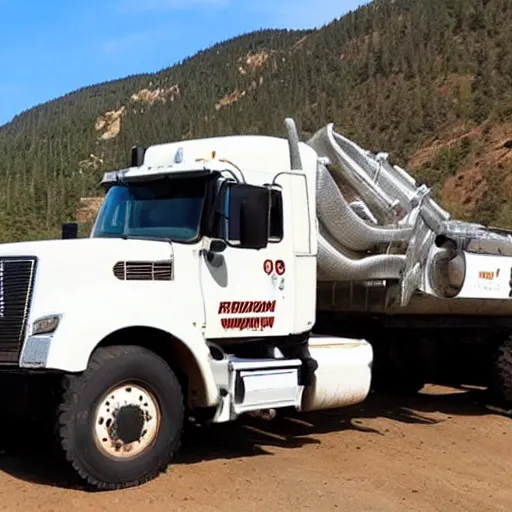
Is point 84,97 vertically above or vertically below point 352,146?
above

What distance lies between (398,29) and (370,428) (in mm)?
52828

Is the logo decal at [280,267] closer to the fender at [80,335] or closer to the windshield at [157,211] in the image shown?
the windshield at [157,211]

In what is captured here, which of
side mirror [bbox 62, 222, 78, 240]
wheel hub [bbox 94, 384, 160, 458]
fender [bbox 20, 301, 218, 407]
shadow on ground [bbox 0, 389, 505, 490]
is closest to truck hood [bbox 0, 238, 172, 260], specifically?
fender [bbox 20, 301, 218, 407]

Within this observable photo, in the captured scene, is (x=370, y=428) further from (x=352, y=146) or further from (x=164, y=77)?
(x=164, y=77)

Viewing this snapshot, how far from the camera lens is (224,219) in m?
7.13

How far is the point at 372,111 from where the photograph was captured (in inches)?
1961

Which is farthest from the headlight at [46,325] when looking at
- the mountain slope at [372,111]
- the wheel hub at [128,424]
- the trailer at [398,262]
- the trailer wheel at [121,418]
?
the mountain slope at [372,111]

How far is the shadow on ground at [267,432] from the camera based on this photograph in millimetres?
7016

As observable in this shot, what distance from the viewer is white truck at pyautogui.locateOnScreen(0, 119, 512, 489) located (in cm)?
637

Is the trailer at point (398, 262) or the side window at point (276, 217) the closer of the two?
the side window at point (276, 217)

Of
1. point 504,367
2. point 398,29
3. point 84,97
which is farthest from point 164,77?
point 504,367

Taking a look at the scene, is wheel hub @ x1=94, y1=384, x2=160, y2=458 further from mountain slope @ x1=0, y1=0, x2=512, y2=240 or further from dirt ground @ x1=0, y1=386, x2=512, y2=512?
mountain slope @ x1=0, y1=0, x2=512, y2=240

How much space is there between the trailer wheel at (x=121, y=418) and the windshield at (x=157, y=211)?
108cm

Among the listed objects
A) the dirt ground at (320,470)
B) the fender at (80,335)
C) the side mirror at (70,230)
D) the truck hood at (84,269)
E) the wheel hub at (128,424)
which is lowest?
the dirt ground at (320,470)
